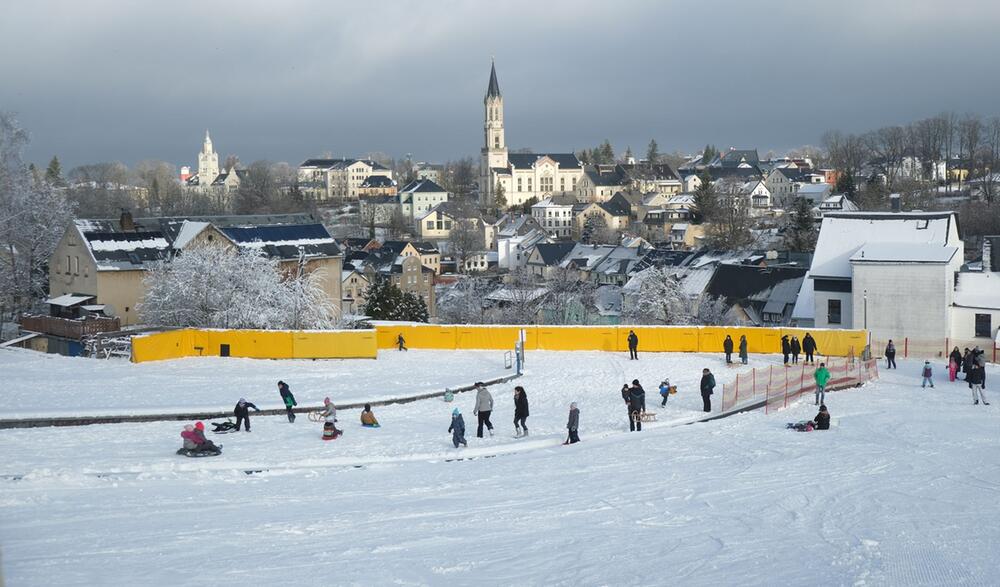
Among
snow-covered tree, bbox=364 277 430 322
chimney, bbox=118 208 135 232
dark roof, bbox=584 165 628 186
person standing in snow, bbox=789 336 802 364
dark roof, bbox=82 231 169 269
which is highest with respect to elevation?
dark roof, bbox=584 165 628 186

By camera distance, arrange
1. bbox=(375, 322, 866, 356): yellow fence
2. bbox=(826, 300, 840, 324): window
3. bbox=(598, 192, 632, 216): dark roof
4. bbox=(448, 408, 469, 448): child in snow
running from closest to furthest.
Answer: bbox=(448, 408, 469, 448): child in snow, bbox=(375, 322, 866, 356): yellow fence, bbox=(826, 300, 840, 324): window, bbox=(598, 192, 632, 216): dark roof

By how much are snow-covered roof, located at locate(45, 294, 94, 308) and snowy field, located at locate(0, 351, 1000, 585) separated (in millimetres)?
18902

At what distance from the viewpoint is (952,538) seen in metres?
12.8

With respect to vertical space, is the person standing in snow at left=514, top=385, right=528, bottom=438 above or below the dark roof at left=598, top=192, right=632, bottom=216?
below

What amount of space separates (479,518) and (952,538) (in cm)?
613

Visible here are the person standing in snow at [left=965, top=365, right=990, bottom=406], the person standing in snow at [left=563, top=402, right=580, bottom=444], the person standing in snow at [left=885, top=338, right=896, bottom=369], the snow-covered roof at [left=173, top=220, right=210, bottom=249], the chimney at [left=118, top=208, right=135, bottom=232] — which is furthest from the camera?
the chimney at [left=118, top=208, right=135, bottom=232]

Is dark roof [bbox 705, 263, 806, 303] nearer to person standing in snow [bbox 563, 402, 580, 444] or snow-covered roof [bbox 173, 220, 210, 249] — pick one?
snow-covered roof [bbox 173, 220, 210, 249]

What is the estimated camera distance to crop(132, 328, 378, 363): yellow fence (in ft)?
105

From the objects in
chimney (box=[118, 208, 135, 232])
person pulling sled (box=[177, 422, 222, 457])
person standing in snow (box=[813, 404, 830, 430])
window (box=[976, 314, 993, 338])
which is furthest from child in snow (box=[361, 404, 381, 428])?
chimney (box=[118, 208, 135, 232])

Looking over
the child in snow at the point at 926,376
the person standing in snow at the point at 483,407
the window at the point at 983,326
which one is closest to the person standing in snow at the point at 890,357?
the child in snow at the point at 926,376

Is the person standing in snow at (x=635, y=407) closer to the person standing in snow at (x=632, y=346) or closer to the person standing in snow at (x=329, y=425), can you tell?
the person standing in snow at (x=329, y=425)

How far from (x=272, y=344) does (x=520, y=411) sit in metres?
13.4

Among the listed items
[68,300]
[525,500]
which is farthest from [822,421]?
[68,300]

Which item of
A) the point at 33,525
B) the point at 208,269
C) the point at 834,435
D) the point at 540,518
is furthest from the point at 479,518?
the point at 208,269
